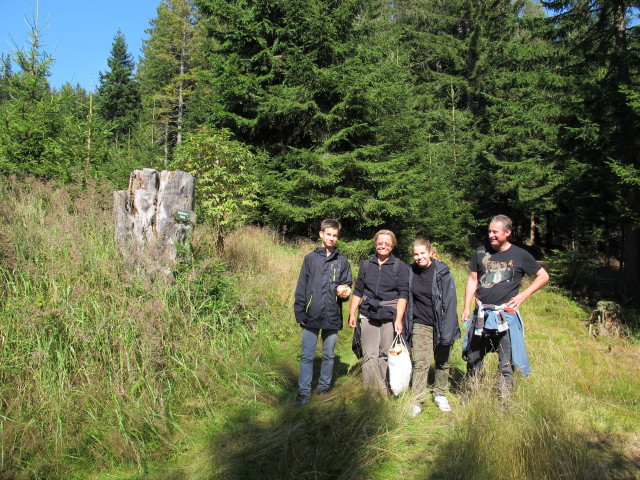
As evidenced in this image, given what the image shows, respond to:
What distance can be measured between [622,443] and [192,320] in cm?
400

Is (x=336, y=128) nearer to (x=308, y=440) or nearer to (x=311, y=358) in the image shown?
(x=311, y=358)

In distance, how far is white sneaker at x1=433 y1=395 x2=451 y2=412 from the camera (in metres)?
4.12

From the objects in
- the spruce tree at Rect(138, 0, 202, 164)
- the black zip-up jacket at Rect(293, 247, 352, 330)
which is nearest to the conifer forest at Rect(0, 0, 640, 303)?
the black zip-up jacket at Rect(293, 247, 352, 330)

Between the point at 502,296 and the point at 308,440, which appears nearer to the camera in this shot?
the point at 308,440

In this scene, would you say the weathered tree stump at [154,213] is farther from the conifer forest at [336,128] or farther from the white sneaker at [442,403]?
the white sneaker at [442,403]

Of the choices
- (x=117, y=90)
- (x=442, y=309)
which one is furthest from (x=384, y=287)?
(x=117, y=90)

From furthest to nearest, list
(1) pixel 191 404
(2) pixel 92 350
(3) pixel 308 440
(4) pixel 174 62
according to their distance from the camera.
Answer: (4) pixel 174 62 → (1) pixel 191 404 → (2) pixel 92 350 → (3) pixel 308 440

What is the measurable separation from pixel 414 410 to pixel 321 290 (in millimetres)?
1406

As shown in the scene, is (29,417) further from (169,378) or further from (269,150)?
(269,150)

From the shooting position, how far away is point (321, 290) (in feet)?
13.7

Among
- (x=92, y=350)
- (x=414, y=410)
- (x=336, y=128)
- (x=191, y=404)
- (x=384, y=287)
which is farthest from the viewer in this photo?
(x=336, y=128)

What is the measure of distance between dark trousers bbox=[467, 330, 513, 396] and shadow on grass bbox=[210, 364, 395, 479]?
1.07 metres

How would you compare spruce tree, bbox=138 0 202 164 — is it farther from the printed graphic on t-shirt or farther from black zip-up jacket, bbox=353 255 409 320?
the printed graphic on t-shirt

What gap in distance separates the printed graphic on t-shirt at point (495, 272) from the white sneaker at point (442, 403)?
1.19 metres
